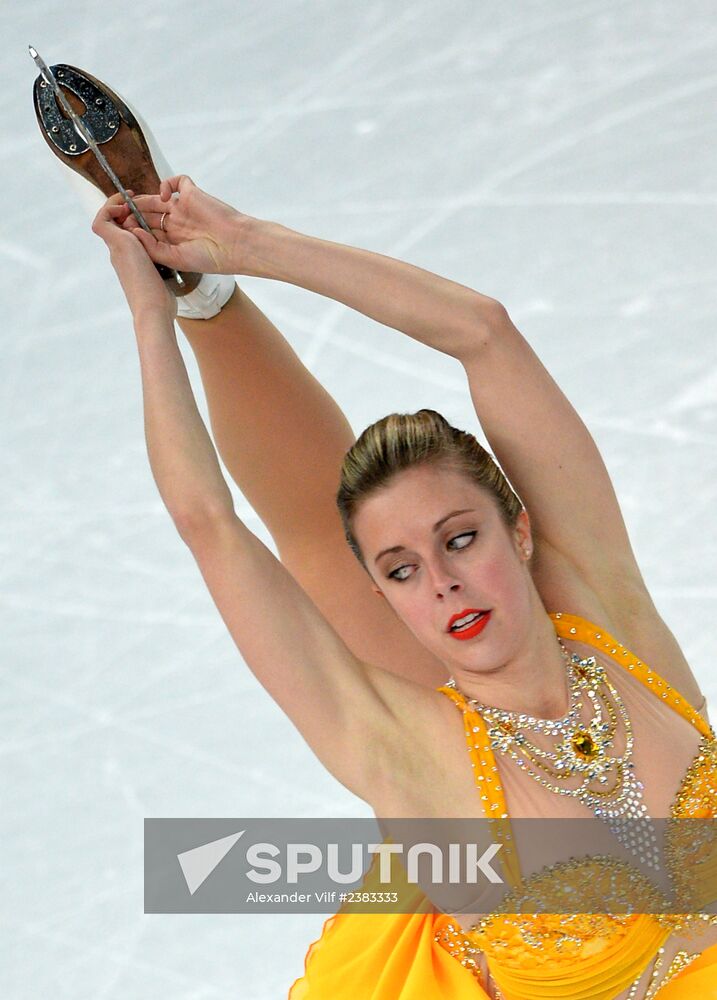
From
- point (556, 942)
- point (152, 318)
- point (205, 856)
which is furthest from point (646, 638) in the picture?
point (205, 856)

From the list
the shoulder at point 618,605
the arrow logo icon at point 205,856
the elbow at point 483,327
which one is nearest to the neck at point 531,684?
the shoulder at point 618,605

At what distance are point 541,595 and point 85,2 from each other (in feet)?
11.2

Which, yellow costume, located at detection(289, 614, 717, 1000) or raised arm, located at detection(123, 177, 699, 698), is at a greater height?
raised arm, located at detection(123, 177, 699, 698)

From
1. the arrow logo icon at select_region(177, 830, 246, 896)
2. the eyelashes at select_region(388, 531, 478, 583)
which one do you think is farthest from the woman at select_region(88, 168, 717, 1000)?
the arrow logo icon at select_region(177, 830, 246, 896)

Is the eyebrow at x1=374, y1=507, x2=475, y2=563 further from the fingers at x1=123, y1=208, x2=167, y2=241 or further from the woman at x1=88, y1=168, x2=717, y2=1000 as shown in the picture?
the fingers at x1=123, y1=208, x2=167, y2=241

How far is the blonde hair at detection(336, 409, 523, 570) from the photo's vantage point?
7.31ft

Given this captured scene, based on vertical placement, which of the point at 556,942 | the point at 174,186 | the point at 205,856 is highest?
the point at 174,186

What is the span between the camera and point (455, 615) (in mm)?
2164

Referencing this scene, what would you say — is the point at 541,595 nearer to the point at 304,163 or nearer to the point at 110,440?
the point at 110,440

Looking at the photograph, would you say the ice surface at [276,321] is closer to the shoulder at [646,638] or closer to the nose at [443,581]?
the shoulder at [646,638]

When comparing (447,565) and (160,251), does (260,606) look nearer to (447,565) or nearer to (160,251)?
(447,565)

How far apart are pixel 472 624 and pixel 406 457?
0.85 feet

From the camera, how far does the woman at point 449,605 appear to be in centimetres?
212

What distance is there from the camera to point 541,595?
246 cm
